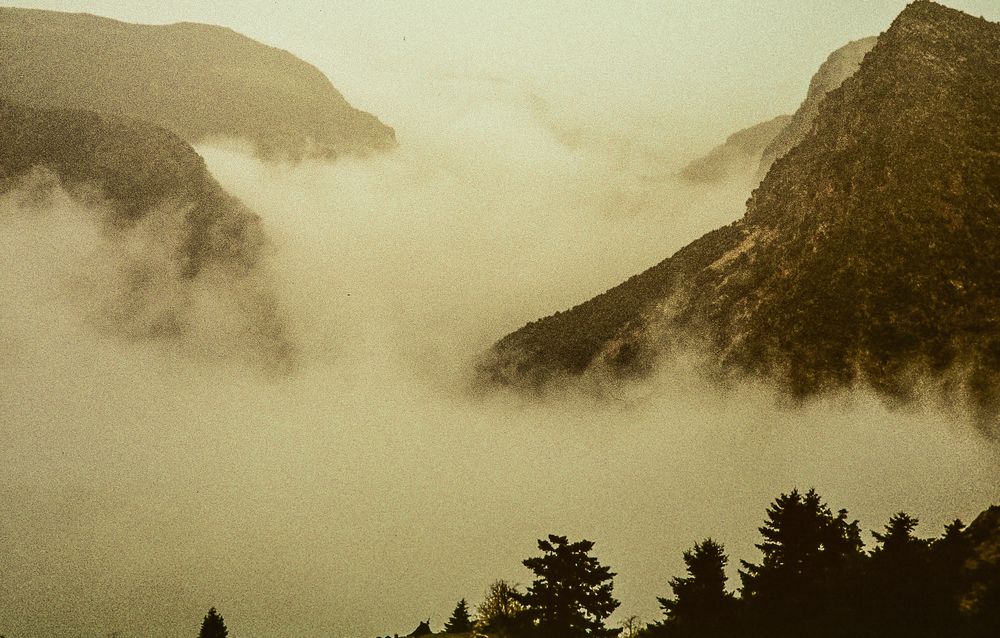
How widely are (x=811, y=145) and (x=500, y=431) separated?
338 feet

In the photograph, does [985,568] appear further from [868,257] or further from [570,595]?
[868,257]

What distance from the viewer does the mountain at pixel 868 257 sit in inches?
3501

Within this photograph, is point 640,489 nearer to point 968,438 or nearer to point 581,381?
point 581,381

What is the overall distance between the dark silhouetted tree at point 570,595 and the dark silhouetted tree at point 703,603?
488 centimetres

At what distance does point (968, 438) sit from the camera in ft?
270

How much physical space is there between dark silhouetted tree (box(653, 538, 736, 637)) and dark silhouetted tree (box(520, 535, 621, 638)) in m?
4.88

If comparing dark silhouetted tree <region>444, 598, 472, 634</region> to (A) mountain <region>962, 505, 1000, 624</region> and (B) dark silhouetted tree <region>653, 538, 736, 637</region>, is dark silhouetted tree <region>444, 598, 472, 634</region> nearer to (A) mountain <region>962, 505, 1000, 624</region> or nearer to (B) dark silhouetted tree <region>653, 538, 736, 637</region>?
(B) dark silhouetted tree <region>653, 538, 736, 637</region>

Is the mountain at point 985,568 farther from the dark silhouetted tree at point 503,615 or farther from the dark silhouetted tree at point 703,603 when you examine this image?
the dark silhouetted tree at point 503,615

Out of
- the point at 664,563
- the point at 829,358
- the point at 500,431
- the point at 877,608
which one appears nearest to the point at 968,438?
the point at 829,358

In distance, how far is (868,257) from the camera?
96.0 metres

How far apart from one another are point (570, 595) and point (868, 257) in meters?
75.8

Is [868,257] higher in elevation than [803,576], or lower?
higher

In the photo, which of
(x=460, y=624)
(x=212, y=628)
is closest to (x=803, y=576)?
(x=460, y=624)

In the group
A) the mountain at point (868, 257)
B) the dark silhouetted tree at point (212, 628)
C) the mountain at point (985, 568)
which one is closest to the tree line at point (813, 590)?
the mountain at point (985, 568)
